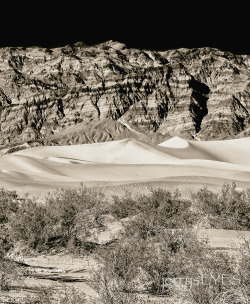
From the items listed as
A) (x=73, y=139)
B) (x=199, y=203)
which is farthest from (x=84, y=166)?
(x=73, y=139)

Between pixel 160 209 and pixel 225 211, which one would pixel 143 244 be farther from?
pixel 225 211

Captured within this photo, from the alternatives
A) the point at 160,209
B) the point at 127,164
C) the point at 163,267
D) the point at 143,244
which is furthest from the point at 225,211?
the point at 127,164

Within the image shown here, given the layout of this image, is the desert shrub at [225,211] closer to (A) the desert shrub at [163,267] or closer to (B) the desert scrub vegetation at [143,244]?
(B) the desert scrub vegetation at [143,244]

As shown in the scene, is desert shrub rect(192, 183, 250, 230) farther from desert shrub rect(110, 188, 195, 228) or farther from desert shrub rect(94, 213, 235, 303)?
desert shrub rect(94, 213, 235, 303)

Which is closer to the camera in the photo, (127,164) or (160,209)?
(160,209)

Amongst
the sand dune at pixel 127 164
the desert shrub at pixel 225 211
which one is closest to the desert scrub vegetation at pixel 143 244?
the desert shrub at pixel 225 211

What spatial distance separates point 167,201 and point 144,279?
30.8ft

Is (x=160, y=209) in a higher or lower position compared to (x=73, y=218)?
higher

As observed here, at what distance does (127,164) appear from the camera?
55.2 m

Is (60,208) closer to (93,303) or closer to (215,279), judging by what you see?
(93,303)

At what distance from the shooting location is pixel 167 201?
62.7 feet

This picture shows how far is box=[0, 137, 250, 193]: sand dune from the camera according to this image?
130 feet

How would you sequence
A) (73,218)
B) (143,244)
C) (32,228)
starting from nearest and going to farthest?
(143,244)
(32,228)
(73,218)

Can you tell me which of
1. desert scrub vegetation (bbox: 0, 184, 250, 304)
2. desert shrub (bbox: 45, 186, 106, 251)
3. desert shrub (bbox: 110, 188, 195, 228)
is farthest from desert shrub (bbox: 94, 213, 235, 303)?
desert shrub (bbox: 110, 188, 195, 228)
